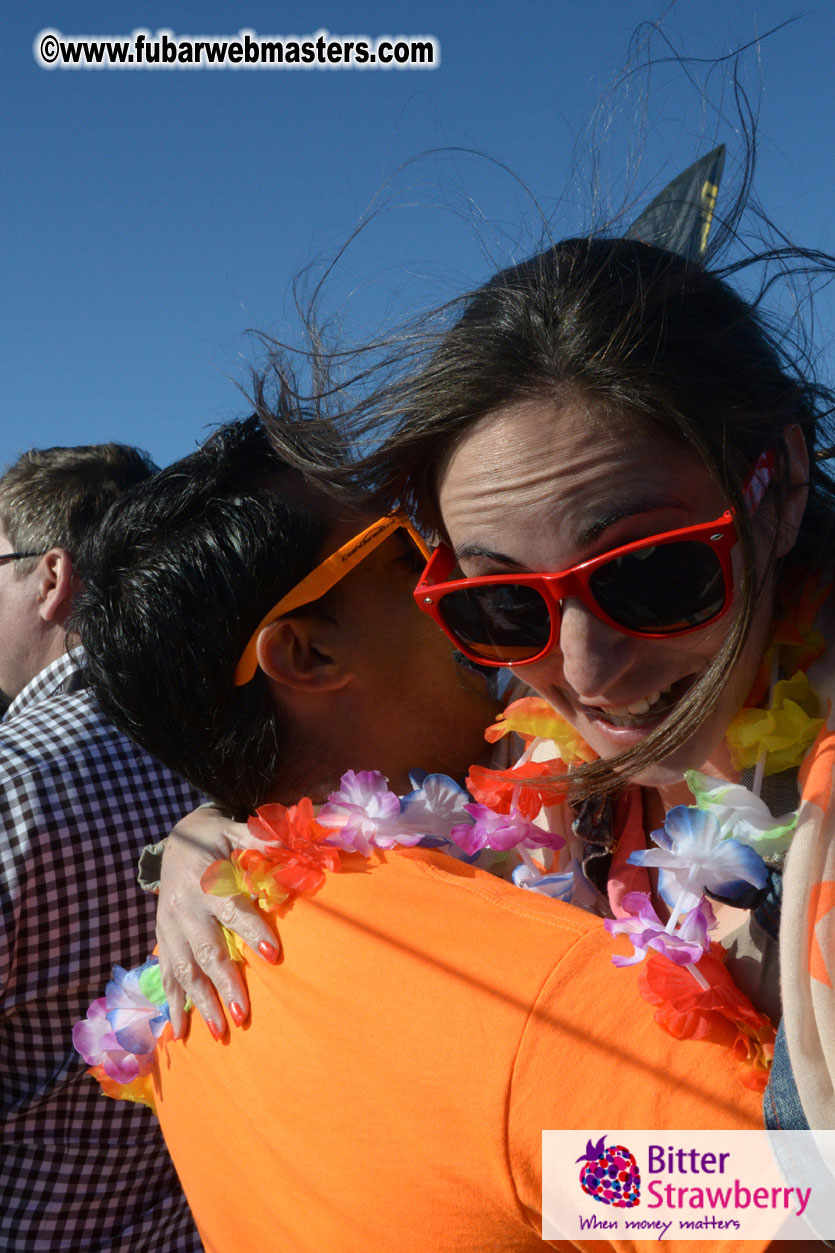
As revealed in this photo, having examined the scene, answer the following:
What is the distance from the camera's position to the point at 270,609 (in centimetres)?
185

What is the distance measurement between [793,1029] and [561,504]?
707 mm

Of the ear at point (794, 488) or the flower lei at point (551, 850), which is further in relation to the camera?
the ear at point (794, 488)

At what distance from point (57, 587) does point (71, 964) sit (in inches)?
47.6

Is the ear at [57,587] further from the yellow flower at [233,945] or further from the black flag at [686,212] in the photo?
the black flag at [686,212]

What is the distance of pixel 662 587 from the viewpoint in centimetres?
139

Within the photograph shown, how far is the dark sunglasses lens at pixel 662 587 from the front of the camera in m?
1.37

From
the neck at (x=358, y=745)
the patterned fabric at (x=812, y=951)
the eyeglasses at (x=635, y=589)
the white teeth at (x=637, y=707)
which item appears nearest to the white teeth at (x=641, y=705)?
the white teeth at (x=637, y=707)

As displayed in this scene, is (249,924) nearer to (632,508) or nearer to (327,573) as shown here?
(327,573)

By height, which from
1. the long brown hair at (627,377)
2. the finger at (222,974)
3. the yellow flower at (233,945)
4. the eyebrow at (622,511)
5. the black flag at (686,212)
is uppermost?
the black flag at (686,212)

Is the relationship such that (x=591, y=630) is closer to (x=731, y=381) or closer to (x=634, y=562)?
(x=634, y=562)

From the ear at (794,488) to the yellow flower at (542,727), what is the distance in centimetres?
51

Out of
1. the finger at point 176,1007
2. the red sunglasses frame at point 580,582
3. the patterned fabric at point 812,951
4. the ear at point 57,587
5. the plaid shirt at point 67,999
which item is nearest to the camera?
the patterned fabric at point 812,951

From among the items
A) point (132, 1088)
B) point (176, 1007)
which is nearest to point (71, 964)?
point (132, 1088)

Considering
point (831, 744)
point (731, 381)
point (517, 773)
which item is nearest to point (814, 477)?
point (731, 381)
